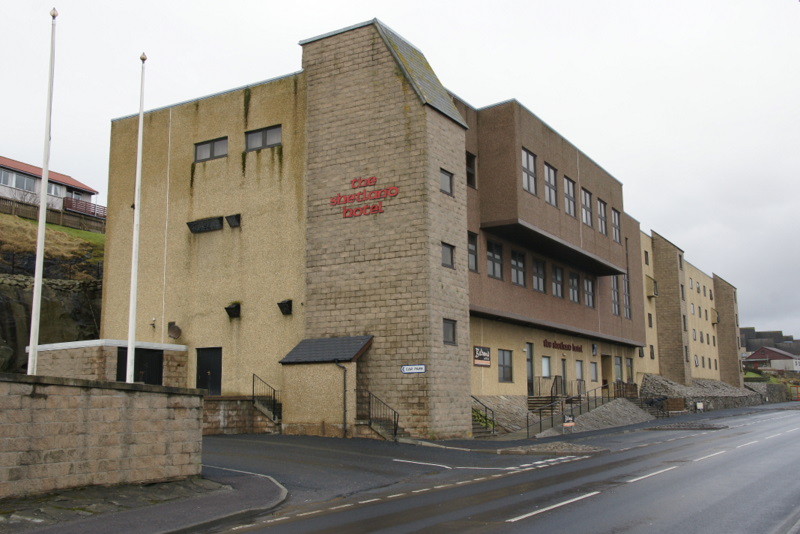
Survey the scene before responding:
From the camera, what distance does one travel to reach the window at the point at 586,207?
134ft

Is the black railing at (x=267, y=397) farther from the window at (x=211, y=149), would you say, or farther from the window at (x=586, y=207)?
the window at (x=586, y=207)

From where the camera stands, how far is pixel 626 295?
168 feet

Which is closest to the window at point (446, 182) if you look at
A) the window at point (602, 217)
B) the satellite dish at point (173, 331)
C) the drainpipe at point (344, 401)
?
the drainpipe at point (344, 401)

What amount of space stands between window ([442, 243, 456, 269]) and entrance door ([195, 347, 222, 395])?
979 cm

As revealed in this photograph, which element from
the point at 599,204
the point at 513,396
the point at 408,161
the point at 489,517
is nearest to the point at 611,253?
the point at 599,204

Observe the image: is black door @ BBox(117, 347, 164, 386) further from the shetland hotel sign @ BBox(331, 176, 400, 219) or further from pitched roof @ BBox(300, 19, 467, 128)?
pitched roof @ BBox(300, 19, 467, 128)

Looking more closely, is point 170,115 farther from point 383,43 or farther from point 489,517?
point 489,517

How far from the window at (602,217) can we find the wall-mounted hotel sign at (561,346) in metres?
6.53

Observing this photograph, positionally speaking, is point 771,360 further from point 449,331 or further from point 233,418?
point 233,418

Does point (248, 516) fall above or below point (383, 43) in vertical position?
below

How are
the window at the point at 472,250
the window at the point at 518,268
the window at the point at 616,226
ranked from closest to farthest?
the window at the point at 472,250 < the window at the point at 518,268 < the window at the point at 616,226

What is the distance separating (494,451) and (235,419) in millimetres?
9381

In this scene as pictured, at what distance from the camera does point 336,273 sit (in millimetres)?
28297

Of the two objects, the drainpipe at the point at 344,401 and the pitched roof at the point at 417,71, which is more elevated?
the pitched roof at the point at 417,71
